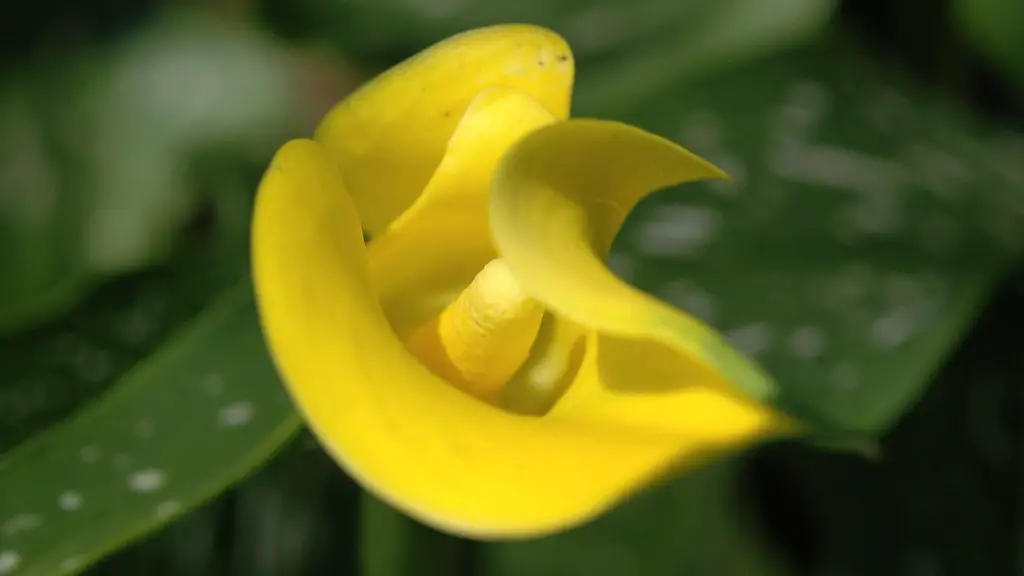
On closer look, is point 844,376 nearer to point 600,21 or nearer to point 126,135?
point 600,21

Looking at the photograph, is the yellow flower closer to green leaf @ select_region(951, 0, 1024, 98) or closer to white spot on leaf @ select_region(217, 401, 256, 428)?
Result: white spot on leaf @ select_region(217, 401, 256, 428)

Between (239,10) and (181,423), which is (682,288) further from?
(239,10)

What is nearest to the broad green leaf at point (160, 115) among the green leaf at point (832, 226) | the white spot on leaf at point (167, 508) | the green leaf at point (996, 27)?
the green leaf at point (832, 226)

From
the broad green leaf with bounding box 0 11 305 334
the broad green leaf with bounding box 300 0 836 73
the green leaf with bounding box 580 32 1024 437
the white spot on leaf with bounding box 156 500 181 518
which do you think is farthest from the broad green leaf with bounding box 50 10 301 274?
the white spot on leaf with bounding box 156 500 181 518

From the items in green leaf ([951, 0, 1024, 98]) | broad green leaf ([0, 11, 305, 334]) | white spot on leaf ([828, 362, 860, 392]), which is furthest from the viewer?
broad green leaf ([0, 11, 305, 334])

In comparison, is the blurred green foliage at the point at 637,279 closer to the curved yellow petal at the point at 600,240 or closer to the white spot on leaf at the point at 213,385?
the white spot on leaf at the point at 213,385

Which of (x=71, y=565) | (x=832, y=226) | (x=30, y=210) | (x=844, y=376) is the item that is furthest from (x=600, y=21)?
(x=71, y=565)
